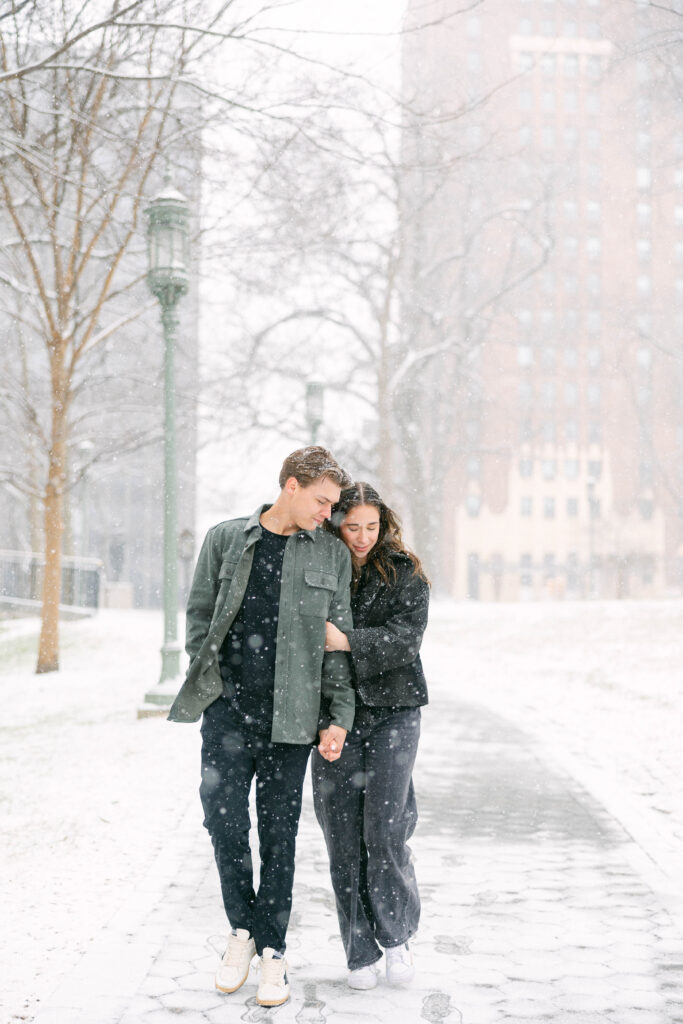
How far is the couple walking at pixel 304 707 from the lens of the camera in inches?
149

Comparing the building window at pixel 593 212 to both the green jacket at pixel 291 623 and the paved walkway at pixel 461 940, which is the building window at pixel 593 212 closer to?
the paved walkway at pixel 461 940

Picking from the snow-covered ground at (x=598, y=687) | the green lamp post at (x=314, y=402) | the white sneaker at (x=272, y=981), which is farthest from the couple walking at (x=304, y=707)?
the green lamp post at (x=314, y=402)

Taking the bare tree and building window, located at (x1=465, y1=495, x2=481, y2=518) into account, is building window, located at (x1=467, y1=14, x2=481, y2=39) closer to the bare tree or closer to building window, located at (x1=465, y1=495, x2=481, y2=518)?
building window, located at (x1=465, y1=495, x2=481, y2=518)

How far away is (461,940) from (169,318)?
8862 mm

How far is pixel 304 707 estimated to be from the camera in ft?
12.3

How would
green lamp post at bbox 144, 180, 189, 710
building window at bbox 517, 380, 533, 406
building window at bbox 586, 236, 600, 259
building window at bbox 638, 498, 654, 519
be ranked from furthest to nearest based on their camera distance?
1. building window at bbox 586, 236, 600, 259
2. building window at bbox 638, 498, 654, 519
3. building window at bbox 517, 380, 533, 406
4. green lamp post at bbox 144, 180, 189, 710

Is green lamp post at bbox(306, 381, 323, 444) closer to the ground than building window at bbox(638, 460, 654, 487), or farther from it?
closer to the ground

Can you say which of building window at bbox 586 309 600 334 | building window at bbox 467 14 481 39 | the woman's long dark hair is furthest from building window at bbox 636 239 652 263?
the woman's long dark hair

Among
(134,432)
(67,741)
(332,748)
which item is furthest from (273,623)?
(134,432)

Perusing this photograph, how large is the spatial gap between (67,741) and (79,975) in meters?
6.24

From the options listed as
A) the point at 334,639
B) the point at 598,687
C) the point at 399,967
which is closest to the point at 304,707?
the point at 334,639

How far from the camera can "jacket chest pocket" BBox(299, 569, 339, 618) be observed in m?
3.79

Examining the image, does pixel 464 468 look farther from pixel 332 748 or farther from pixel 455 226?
pixel 332 748

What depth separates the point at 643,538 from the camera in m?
73.4
